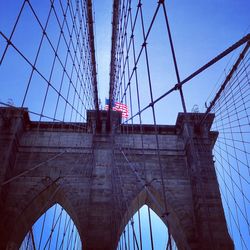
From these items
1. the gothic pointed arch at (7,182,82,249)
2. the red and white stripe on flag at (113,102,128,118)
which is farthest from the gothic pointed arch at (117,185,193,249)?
the red and white stripe on flag at (113,102,128,118)

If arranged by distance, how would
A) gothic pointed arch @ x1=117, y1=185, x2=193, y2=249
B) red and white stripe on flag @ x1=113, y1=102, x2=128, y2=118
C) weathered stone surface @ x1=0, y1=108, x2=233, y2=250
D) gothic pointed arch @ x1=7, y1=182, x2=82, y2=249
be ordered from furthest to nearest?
red and white stripe on flag @ x1=113, y1=102, x2=128, y2=118 < gothic pointed arch @ x1=7, y1=182, x2=82, y2=249 < gothic pointed arch @ x1=117, y1=185, x2=193, y2=249 < weathered stone surface @ x1=0, y1=108, x2=233, y2=250

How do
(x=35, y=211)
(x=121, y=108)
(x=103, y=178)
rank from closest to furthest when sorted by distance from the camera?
(x=103, y=178), (x=35, y=211), (x=121, y=108)

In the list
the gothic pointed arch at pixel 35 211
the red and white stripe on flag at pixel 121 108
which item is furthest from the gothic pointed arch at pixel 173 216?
the red and white stripe on flag at pixel 121 108

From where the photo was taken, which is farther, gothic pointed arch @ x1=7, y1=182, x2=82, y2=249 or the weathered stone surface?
gothic pointed arch @ x1=7, y1=182, x2=82, y2=249

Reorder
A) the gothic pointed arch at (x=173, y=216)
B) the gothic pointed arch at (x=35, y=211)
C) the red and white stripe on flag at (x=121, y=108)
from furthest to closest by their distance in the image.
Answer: the red and white stripe on flag at (x=121, y=108) < the gothic pointed arch at (x=35, y=211) < the gothic pointed arch at (x=173, y=216)

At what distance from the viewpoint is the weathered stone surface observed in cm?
1052

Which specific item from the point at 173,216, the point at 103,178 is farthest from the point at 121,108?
the point at 173,216

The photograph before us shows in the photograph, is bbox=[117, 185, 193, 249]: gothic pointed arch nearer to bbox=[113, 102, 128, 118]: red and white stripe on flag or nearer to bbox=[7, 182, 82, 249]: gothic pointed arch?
bbox=[7, 182, 82, 249]: gothic pointed arch

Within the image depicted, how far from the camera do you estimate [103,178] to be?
11773mm

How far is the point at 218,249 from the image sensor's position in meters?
9.68

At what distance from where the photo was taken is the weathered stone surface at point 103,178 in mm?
10523

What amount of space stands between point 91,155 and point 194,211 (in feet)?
16.2

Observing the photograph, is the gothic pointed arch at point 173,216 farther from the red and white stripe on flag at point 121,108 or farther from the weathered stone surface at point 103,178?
the red and white stripe on flag at point 121,108

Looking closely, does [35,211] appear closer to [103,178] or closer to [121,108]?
[103,178]
